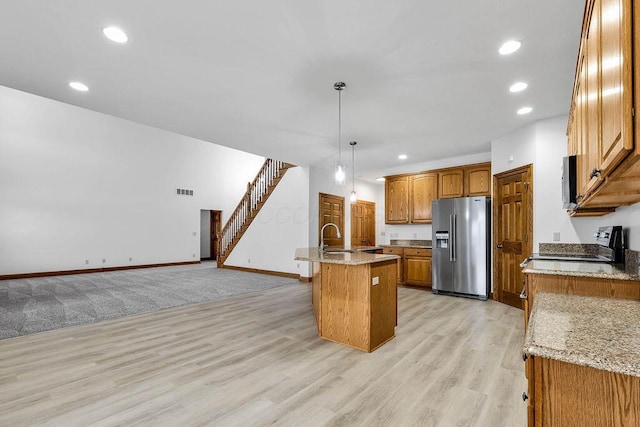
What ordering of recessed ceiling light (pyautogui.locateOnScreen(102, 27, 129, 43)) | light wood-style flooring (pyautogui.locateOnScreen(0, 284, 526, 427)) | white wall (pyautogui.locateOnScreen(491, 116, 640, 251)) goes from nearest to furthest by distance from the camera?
light wood-style flooring (pyautogui.locateOnScreen(0, 284, 526, 427))
recessed ceiling light (pyautogui.locateOnScreen(102, 27, 129, 43))
white wall (pyautogui.locateOnScreen(491, 116, 640, 251))

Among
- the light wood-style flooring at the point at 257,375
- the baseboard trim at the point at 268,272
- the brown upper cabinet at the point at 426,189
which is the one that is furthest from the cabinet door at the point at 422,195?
the baseboard trim at the point at 268,272

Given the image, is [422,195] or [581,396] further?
[422,195]

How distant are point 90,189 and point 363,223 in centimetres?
777

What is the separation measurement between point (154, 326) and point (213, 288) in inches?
92.4

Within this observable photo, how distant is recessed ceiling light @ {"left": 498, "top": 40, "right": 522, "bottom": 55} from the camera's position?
2.46 meters

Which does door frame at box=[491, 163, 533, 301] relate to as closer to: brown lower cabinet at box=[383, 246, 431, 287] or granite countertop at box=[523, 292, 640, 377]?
brown lower cabinet at box=[383, 246, 431, 287]

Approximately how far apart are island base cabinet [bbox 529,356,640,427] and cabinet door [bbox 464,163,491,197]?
209 inches

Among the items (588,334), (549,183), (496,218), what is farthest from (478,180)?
(588,334)

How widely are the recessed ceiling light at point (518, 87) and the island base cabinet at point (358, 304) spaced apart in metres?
2.32

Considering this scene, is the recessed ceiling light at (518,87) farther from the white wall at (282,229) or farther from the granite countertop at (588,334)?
the white wall at (282,229)

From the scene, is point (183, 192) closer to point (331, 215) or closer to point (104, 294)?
point (104, 294)

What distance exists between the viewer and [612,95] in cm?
105

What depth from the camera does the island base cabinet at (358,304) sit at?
3.07m

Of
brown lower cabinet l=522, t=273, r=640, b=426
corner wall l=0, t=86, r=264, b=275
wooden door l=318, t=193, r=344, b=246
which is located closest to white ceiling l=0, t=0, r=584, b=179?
brown lower cabinet l=522, t=273, r=640, b=426
